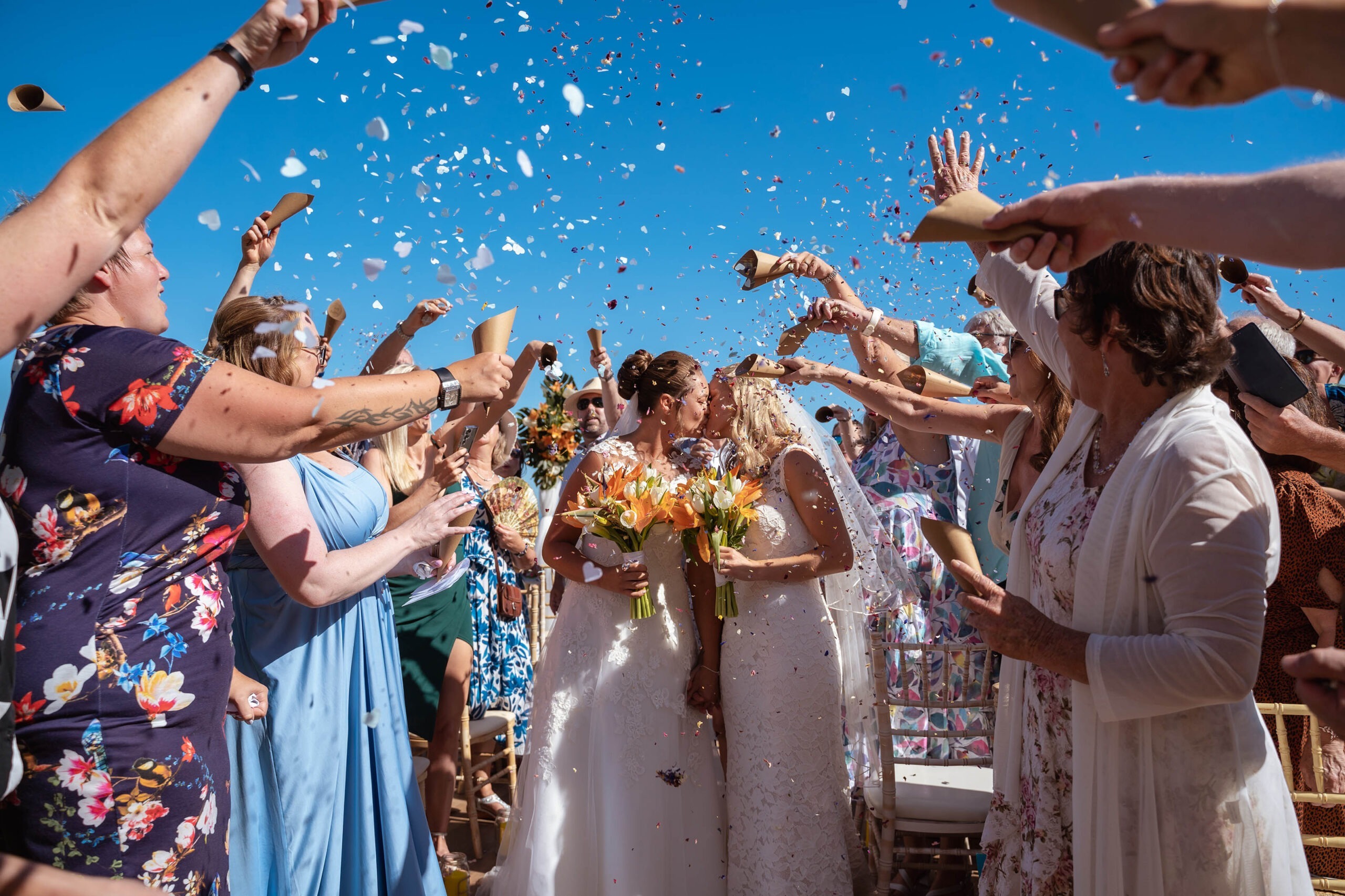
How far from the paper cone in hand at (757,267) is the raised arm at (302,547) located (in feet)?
4.57

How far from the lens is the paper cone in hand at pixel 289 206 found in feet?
9.83

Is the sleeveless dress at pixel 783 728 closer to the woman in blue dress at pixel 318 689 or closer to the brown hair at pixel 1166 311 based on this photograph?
the woman in blue dress at pixel 318 689

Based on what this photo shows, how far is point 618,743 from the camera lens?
3.51 metres

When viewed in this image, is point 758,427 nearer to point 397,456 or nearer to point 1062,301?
point 1062,301

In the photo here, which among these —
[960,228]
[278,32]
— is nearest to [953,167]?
[960,228]

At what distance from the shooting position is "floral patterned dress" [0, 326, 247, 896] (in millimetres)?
1539

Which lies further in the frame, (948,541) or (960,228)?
(948,541)

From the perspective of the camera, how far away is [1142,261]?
1.86 meters

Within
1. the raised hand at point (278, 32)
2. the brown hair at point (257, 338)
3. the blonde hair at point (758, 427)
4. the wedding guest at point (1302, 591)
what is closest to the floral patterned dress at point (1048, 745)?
the wedding guest at point (1302, 591)

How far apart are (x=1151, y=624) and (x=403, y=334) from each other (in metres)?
3.11

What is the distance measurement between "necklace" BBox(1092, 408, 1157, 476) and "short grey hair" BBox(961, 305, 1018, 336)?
235cm

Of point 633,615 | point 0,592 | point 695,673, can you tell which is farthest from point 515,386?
point 0,592

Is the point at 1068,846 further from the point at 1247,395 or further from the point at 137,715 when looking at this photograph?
the point at 137,715

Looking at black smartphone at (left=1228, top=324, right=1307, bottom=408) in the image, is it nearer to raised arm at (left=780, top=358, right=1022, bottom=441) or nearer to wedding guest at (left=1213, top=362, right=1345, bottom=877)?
wedding guest at (left=1213, top=362, right=1345, bottom=877)
